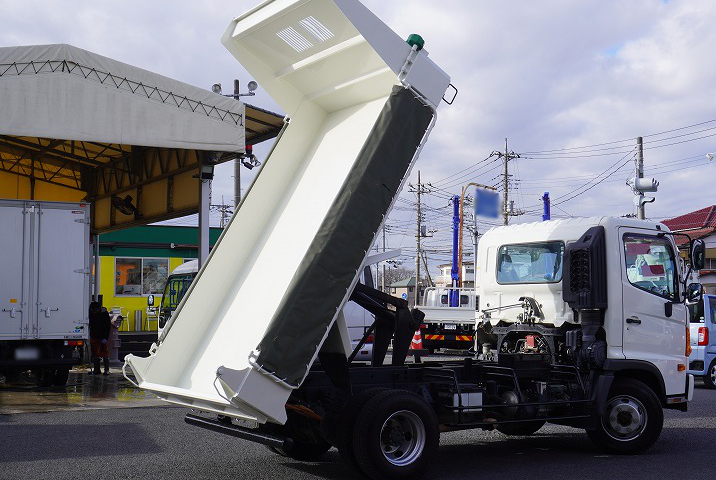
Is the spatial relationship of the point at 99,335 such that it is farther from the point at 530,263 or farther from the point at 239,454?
the point at 530,263

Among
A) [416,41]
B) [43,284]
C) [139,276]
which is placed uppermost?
[416,41]

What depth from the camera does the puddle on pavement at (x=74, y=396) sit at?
1234 cm

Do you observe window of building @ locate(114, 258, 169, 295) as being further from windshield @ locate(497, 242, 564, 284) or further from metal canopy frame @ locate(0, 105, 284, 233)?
windshield @ locate(497, 242, 564, 284)

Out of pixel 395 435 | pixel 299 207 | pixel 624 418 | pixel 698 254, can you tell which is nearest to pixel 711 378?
pixel 698 254

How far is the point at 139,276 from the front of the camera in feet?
114

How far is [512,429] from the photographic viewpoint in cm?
963

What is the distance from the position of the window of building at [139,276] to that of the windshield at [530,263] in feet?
87.6

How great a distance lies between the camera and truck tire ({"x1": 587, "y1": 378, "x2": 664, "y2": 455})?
830cm

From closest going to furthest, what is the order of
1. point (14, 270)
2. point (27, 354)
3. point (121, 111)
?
point (121, 111), point (27, 354), point (14, 270)

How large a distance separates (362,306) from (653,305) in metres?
3.33

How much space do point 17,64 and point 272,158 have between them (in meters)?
7.46

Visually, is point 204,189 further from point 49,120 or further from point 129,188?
point 129,188

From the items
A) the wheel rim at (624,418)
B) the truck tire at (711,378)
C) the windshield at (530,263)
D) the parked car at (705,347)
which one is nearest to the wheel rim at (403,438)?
the wheel rim at (624,418)

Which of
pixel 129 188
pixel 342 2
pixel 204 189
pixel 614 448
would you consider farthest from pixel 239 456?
pixel 129 188
